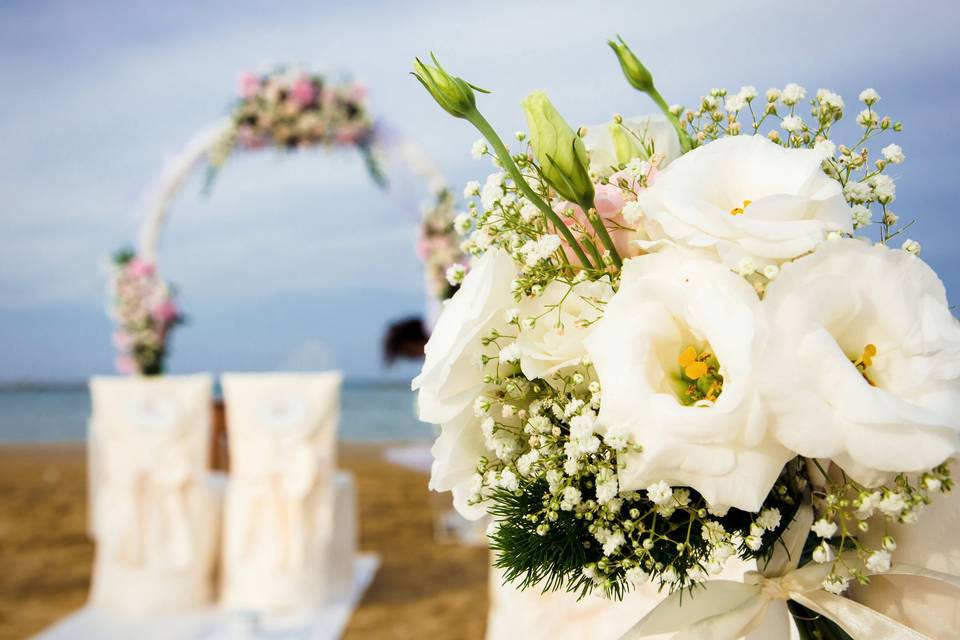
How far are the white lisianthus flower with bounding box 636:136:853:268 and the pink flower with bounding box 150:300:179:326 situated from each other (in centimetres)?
421

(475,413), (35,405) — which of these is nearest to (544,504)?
(475,413)

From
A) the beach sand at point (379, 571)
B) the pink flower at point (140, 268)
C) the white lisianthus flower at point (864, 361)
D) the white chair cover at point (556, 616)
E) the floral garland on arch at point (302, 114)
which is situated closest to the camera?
the white lisianthus flower at point (864, 361)

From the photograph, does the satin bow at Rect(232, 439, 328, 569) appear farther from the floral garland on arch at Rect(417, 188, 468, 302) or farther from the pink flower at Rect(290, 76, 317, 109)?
the pink flower at Rect(290, 76, 317, 109)

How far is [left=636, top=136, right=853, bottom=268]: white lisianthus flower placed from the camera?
0.49m

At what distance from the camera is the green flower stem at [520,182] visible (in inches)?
21.2

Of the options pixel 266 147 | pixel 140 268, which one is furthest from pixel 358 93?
pixel 140 268

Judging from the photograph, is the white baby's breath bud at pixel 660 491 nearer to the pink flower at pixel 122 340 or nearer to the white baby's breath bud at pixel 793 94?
the white baby's breath bud at pixel 793 94

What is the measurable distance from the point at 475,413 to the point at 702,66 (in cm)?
219

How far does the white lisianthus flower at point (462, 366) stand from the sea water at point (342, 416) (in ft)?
42.9

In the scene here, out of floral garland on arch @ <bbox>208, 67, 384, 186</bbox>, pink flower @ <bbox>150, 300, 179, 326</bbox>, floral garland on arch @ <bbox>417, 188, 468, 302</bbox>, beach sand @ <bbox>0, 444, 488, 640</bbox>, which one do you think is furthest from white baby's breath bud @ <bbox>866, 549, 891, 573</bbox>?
pink flower @ <bbox>150, 300, 179, 326</bbox>

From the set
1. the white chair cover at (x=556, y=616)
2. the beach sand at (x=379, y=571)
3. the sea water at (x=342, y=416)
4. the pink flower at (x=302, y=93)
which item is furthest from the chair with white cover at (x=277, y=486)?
the sea water at (x=342, y=416)

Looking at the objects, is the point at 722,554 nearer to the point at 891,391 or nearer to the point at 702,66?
the point at 891,391

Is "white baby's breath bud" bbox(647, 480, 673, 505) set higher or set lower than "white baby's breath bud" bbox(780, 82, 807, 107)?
lower

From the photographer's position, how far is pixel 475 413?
0.58m
